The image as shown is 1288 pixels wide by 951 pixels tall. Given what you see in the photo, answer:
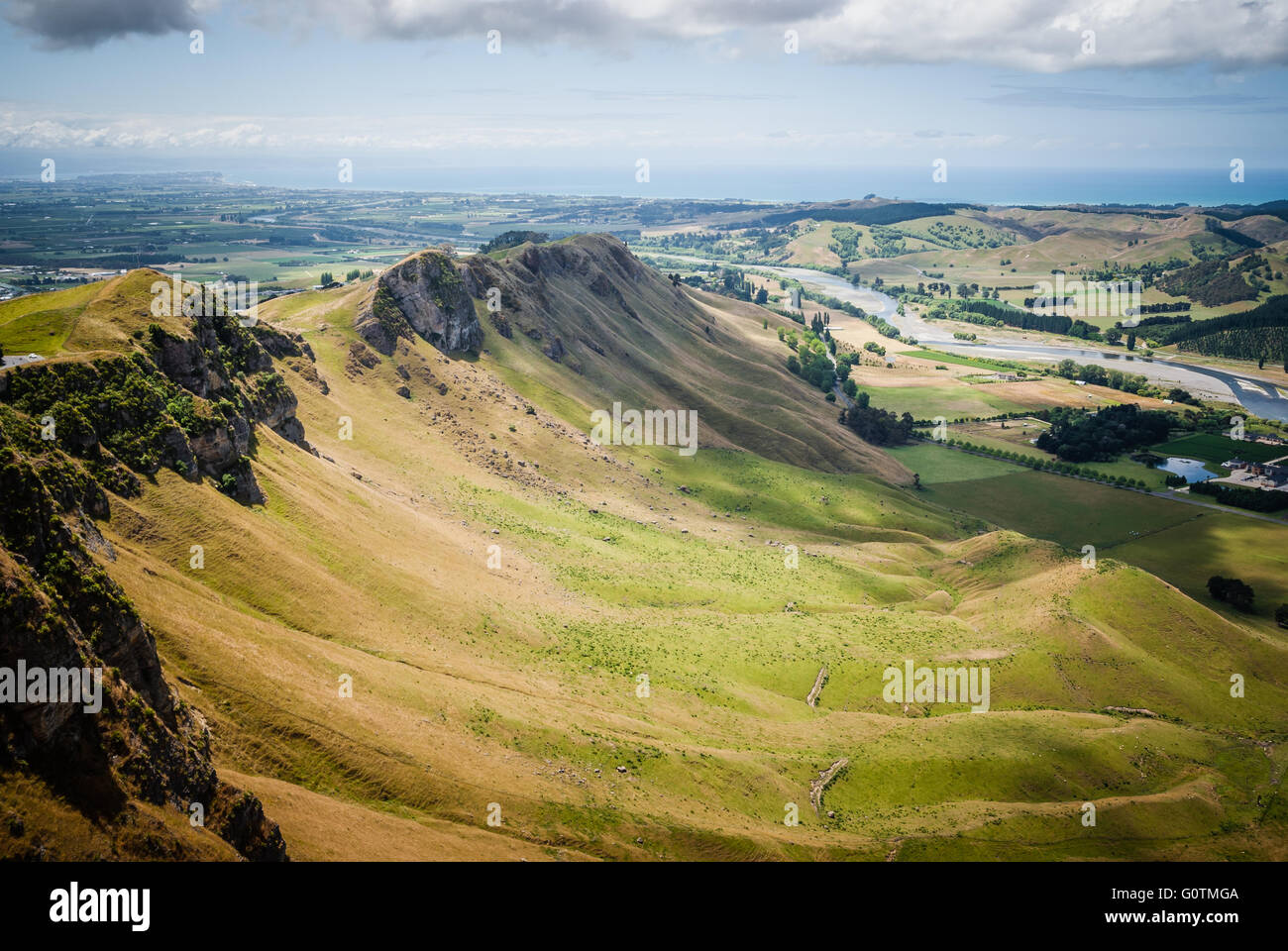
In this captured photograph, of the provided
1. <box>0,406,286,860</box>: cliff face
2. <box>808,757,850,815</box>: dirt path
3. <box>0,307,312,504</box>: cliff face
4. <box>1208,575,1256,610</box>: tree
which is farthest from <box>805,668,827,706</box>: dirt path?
<box>1208,575,1256,610</box>: tree

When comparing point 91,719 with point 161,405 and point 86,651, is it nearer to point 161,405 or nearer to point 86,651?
point 86,651

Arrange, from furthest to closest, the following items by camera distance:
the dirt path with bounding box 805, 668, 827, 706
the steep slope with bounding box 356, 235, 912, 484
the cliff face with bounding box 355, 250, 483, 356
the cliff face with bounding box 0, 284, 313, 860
Answer: the steep slope with bounding box 356, 235, 912, 484 < the cliff face with bounding box 355, 250, 483, 356 < the dirt path with bounding box 805, 668, 827, 706 < the cliff face with bounding box 0, 284, 313, 860

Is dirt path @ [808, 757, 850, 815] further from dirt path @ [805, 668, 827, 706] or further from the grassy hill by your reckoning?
dirt path @ [805, 668, 827, 706]

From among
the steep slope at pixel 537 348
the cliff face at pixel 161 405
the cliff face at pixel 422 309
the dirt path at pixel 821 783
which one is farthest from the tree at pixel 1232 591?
the cliff face at pixel 161 405

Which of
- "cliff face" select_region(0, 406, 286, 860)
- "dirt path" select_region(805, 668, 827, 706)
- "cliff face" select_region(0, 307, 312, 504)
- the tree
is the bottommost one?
the tree

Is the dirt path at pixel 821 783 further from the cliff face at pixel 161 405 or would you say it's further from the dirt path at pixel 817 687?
the cliff face at pixel 161 405

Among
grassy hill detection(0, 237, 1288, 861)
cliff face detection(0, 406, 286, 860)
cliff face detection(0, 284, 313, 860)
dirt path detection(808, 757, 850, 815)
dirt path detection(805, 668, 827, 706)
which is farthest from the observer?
dirt path detection(805, 668, 827, 706)

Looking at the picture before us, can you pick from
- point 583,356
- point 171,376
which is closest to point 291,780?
point 171,376
